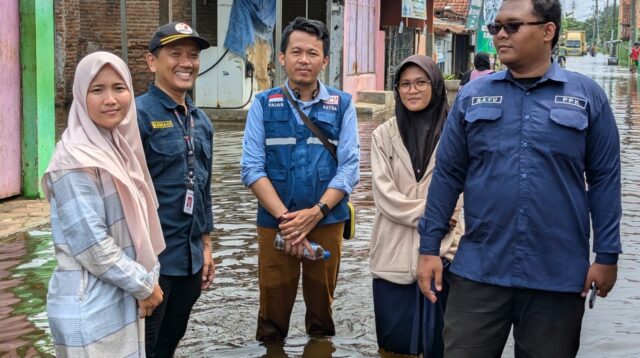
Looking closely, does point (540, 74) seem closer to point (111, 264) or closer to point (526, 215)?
point (526, 215)

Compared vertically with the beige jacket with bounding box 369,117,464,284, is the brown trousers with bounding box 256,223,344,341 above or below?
below

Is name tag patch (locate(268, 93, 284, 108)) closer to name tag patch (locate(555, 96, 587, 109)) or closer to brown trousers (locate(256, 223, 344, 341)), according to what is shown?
brown trousers (locate(256, 223, 344, 341))

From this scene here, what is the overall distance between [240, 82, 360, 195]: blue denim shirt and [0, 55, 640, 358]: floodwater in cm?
109

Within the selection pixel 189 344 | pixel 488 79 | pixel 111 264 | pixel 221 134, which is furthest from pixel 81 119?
pixel 221 134

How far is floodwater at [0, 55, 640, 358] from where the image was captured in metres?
5.59

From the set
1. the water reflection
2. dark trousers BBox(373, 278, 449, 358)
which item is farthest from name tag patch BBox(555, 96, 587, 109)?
the water reflection

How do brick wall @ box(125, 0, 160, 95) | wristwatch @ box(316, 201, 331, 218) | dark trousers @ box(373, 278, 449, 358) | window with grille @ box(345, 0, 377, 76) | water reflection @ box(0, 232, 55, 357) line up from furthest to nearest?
window with grille @ box(345, 0, 377, 76)
brick wall @ box(125, 0, 160, 95)
water reflection @ box(0, 232, 55, 357)
wristwatch @ box(316, 201, 331, 218)
dark trousers @ box(373, 278, 449, 358)

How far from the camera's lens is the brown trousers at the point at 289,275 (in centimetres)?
525

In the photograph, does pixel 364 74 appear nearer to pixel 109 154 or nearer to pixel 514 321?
pixel 514 321

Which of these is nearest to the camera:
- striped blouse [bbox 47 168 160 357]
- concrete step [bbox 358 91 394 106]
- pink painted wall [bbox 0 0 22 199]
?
striped blouse [bbox 47 168 160 357]

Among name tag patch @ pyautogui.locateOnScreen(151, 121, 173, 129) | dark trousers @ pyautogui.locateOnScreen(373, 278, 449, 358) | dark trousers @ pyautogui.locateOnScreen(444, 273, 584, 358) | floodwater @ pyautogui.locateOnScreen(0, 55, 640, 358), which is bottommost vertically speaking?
floodwater @ pyautogui.locateOnScreen(0, 55, 640, 358)

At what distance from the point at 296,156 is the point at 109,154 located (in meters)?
1.74

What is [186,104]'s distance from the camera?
15.2ft

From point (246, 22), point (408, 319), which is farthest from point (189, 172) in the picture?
point (246, 22)
